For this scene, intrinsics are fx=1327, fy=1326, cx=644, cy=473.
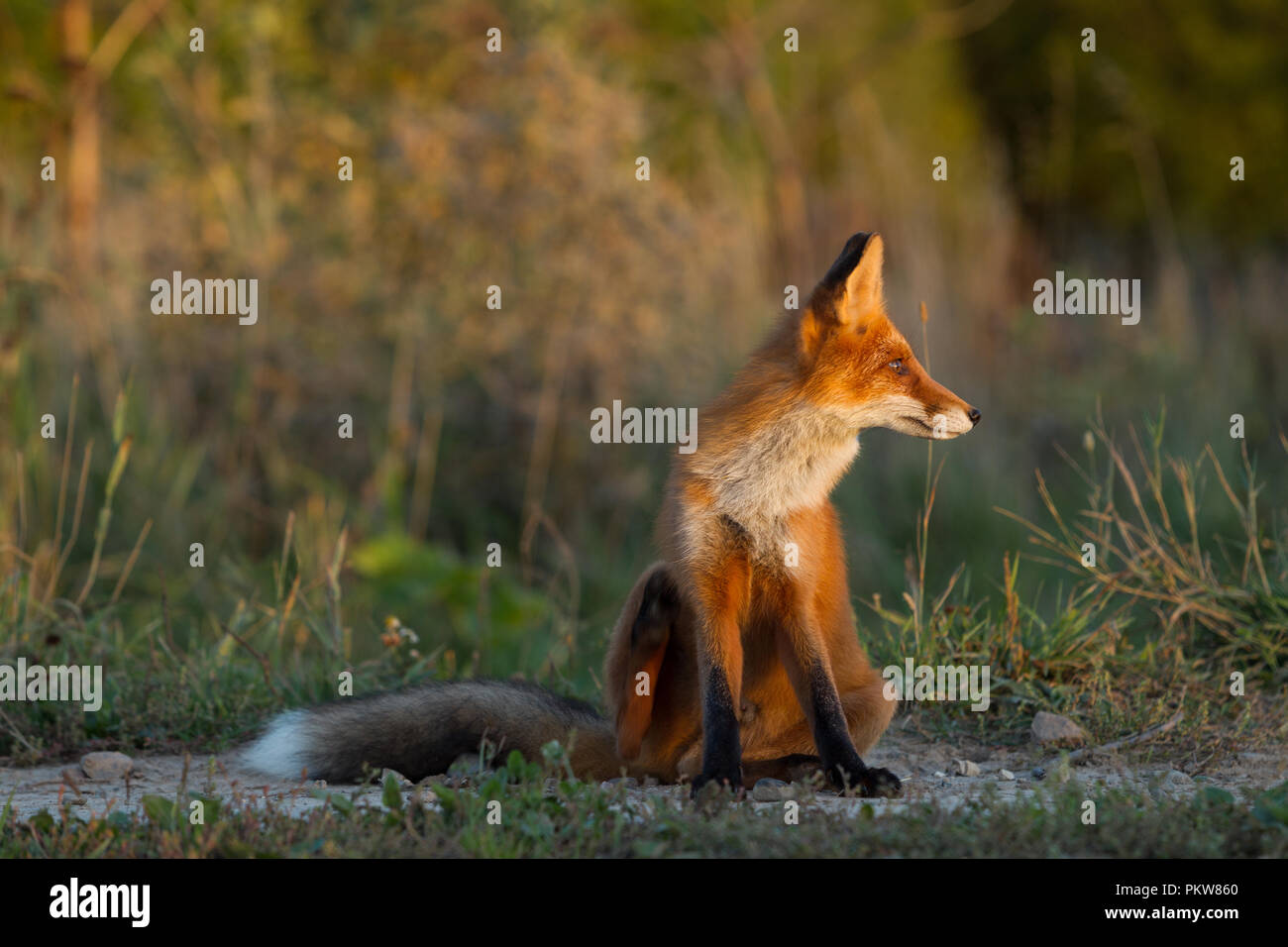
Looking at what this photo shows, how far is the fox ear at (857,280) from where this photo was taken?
4488 mm

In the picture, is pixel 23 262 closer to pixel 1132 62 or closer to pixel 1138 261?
pixel 1138 261

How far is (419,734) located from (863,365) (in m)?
2.05

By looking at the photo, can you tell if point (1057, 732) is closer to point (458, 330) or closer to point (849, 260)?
point (849, 260)

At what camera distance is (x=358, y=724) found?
4.77 meters

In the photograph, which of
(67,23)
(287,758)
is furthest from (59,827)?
(67,23)

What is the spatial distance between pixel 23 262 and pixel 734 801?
7.15 metres

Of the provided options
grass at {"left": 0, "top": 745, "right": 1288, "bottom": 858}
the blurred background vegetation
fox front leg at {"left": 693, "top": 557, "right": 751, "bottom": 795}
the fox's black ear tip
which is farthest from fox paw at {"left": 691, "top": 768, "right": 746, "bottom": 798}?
the blurred background vegetation

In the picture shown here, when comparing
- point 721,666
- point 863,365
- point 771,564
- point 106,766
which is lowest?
point 106,766

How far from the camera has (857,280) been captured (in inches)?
178

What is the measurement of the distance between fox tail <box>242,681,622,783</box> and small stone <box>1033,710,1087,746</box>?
64.2 inches

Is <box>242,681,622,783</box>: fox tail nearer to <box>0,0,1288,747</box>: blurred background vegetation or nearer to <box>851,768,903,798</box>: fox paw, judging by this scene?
<box>851,768,903,798</box>: fox paw

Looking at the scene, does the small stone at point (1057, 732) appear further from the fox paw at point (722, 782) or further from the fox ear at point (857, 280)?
the fox ear at point (857, 280)

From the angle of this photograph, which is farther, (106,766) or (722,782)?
(106,766)

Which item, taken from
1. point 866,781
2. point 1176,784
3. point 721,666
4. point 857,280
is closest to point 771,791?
point 866,781
